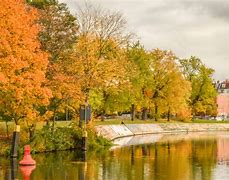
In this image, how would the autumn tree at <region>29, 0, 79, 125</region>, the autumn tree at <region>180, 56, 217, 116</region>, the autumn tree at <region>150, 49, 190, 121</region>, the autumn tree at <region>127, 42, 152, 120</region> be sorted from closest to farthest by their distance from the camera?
the autumn tree at <region>29, 0, 79, 125</region> → the autumn tree at <region>127, 42, 152, 120</region> → the autumn tree at <region>150, 49, 190, 121</region> → the autumn tree at <region>180, 56, 217, 116</region>

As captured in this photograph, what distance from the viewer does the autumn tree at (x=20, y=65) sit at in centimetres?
3353

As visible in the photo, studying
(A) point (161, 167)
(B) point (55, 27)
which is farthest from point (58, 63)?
(A) point (161, 167)

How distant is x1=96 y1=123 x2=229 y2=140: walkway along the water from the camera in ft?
208

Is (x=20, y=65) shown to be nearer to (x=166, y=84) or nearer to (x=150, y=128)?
(x=150, y=128)

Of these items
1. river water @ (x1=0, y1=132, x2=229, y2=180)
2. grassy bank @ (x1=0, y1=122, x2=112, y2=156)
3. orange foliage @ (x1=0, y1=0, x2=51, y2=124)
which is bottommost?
river water @ (x1=0, y1=132, x2=229, y2=180)

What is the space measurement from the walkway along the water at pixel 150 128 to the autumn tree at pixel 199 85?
6324mm

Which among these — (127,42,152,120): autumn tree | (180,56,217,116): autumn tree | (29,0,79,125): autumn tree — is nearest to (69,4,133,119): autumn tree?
(29,0,79,125): autumn tree

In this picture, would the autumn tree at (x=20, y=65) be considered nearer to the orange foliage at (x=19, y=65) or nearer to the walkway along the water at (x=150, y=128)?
the orange foliage at (x=19, y=65)

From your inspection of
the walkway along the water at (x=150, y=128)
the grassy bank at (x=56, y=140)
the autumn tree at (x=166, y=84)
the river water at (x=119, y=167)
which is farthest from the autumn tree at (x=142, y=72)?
the river water at (x=119, y=167)

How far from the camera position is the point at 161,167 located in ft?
101

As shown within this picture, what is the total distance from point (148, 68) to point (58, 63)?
4755cm

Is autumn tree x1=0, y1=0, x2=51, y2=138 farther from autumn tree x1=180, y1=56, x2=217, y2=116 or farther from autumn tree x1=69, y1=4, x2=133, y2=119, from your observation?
autumn tree x1=180, y1=56, x2=217, y2=116

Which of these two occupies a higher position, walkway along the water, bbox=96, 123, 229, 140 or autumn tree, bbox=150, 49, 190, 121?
autumn tree, bbox=150, 49, 190, 121

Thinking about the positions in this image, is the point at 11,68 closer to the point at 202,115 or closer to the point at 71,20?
the point at 71,20
